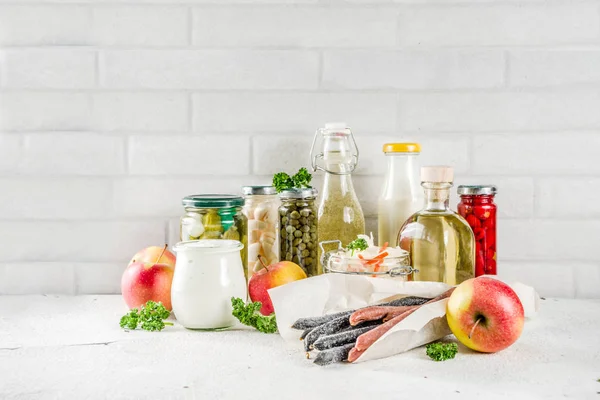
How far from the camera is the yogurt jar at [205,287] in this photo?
115cm

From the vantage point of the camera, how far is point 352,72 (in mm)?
1477

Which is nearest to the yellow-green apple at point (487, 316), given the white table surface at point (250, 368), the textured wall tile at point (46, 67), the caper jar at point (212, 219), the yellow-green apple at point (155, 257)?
the white table surface at point (250, 368)

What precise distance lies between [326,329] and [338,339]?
0.03m

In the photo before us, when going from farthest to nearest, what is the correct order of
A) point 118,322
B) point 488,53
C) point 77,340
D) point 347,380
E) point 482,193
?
point 488,53, point 482,193, point 118,322, point 77,340, point 347,380

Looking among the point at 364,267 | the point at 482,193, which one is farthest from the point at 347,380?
the point at 482,193

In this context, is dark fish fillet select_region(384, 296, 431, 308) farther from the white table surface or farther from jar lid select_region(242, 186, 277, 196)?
jar lid select_region(242, 186, 277, 196)

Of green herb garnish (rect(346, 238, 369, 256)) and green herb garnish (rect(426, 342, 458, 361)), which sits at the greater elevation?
green herb garnish (rect(346, 238, 369, 256))

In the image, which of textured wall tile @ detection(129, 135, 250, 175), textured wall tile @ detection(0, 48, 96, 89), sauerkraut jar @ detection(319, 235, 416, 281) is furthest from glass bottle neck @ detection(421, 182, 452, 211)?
textured wall tile @ detection(0, 48, 96, 89)

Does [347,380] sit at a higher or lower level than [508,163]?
lower

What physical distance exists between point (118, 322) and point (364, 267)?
0.47 metres

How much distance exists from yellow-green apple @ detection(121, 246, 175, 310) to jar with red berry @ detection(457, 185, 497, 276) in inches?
24.0

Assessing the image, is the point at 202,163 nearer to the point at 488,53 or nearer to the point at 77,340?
the point at 77,340

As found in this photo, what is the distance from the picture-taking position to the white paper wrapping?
103cm

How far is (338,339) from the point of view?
3.26 ft
